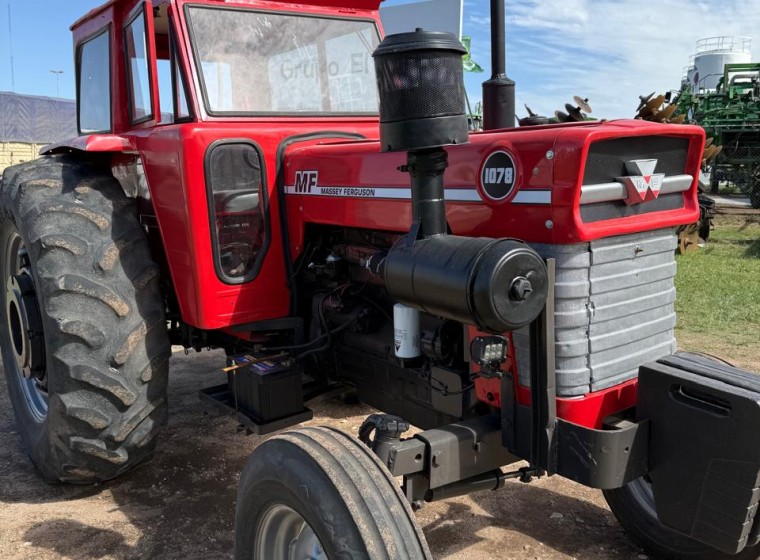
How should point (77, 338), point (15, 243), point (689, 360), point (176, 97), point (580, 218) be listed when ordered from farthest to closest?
1. point (15, 243)
2. point (176, 97)
3. point (77, 338)
4. point (689, 360)
5. point (580, 218)

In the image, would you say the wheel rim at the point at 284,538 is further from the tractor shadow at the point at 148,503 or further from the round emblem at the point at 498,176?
the round emblem at the point at 498,176

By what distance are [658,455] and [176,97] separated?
2.42 metres

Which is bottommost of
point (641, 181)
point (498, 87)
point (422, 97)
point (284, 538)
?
point (284, 538)

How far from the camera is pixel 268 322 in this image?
3.25 meters

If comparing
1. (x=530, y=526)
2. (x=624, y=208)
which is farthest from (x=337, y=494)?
(x=530, y=526)

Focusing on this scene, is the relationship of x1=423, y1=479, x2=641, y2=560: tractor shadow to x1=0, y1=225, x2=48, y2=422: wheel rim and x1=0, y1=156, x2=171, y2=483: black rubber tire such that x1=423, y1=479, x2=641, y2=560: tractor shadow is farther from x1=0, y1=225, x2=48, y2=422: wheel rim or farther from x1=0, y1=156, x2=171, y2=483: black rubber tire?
x1=0, y1=225, x2=48, y2=422: wheel rim

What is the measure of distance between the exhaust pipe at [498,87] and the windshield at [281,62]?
0.87m

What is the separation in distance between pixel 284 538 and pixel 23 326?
1967 millimetres

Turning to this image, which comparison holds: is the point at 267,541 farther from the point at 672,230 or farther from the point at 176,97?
the point at 176,97

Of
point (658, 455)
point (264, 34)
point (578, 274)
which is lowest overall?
point (658, 455)

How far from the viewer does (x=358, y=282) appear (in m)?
3.15

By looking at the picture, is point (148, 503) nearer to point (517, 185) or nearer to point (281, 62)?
point (281, 62)

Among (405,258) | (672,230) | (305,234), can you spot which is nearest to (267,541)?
(405,258)

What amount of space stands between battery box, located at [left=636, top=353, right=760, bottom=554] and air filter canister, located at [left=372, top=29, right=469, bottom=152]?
95cm
